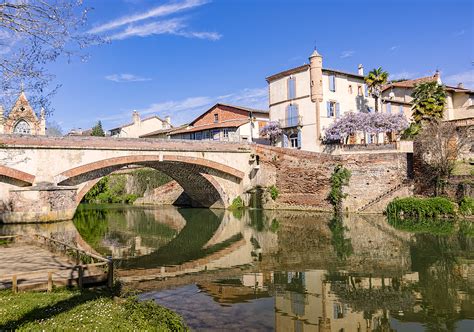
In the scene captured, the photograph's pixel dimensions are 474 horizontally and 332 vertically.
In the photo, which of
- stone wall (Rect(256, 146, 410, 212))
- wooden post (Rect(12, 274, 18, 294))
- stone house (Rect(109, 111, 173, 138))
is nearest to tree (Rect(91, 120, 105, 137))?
stone house (Rect(109, 111, 173, 138))

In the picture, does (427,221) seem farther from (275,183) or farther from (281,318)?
(281,318)

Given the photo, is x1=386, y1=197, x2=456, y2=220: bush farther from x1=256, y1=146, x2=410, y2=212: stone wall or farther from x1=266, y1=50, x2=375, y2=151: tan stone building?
x1=266, y1=50, x2=375, y2=151: tan stone building

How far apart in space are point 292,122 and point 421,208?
17.3 m

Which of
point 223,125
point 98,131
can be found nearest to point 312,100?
point 223,125

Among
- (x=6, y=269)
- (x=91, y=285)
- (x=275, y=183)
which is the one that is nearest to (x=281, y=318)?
(x=91, y=285)

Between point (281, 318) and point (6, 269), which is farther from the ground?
point (6, 269)

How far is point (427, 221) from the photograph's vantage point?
27578 millimetres

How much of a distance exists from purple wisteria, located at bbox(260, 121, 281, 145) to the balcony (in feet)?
1.82

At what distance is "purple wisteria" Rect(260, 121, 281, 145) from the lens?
44312 mm

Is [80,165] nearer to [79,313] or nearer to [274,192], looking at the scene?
[274,192]

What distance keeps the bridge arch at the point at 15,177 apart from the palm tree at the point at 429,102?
3224 cm

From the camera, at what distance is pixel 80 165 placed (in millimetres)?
30438

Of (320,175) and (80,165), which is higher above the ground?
(80,165)

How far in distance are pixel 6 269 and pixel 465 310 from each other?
13.3 meters
